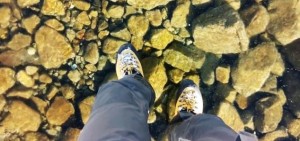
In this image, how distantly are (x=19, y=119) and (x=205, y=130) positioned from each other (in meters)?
2.29

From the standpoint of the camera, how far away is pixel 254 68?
3.58 meters

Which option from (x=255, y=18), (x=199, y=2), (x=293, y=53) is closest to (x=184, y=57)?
(x=199, y=2)

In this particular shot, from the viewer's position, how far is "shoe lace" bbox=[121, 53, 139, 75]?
3.47 m

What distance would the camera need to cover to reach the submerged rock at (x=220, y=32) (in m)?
3.39

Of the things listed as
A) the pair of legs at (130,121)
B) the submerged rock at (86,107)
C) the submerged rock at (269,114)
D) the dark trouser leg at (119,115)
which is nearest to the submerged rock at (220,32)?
the submerged rock at (269,114)

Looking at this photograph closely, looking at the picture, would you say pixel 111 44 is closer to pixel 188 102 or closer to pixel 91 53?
pixel 91 53

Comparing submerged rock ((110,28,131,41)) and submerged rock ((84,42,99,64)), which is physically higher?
submerged rock ((110,28,131,41))

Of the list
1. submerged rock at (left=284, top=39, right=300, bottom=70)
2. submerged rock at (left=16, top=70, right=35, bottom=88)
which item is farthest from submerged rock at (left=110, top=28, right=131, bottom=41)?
submerged rock at (left=284, top=39, right=300, bottom=70)

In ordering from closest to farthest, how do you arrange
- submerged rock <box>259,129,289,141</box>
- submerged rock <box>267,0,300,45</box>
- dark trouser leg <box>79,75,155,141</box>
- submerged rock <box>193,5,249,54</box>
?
dark trouser leg <box>79,75,155,141</box>, submerged rock <box>193,5,249,54</box>, submerged rock <box>267,0,300,45</box>, submerged rock <box>259,129,289,141</box>

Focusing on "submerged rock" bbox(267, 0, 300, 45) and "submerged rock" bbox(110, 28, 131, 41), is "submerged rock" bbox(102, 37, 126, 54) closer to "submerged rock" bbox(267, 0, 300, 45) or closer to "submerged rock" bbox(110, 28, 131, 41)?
"submerged rock" bbox(110, 28, 131, 41)

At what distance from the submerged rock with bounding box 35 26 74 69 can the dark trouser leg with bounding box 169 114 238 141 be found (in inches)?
66.8

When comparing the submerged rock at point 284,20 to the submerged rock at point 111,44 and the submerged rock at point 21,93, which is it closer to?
the submerged rock at point 111,44

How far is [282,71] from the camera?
3803mm

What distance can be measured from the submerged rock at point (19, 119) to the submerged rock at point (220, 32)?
7.04 ft
